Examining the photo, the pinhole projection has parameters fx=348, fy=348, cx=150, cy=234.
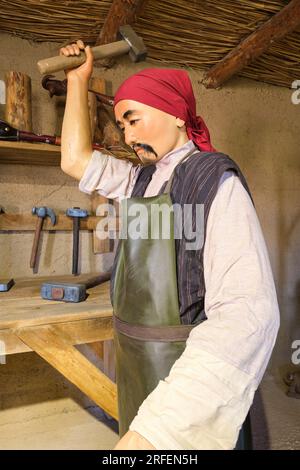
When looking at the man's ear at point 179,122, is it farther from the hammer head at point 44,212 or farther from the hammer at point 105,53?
the hammer head at point 44,212

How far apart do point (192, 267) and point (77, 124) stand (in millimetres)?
581

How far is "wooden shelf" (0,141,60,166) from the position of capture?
4.75 feet

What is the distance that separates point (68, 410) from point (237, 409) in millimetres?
1592

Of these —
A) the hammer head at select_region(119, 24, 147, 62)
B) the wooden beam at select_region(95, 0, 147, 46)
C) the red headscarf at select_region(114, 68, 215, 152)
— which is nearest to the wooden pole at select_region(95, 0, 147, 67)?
the wooden beam at select_region(95, 0, 147, 46)

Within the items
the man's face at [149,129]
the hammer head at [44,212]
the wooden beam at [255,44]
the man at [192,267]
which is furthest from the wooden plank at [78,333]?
the wooden beam at [255,44]

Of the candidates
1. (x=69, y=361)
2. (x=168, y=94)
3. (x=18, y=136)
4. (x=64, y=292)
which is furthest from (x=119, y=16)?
(x=69, y=361)

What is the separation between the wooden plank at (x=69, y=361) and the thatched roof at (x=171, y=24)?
1359 millimetres

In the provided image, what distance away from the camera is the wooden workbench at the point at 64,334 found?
1.06 metres

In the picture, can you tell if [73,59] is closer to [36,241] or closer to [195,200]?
[195,200]

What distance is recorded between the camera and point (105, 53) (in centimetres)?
107

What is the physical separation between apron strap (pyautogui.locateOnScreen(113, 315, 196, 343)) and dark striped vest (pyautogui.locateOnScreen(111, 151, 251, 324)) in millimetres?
21

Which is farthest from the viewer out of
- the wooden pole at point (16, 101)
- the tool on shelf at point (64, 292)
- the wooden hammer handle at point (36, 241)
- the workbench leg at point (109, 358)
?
the workbench leg at point (109, 358)

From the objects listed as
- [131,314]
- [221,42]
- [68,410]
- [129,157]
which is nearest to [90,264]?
[129,157]
